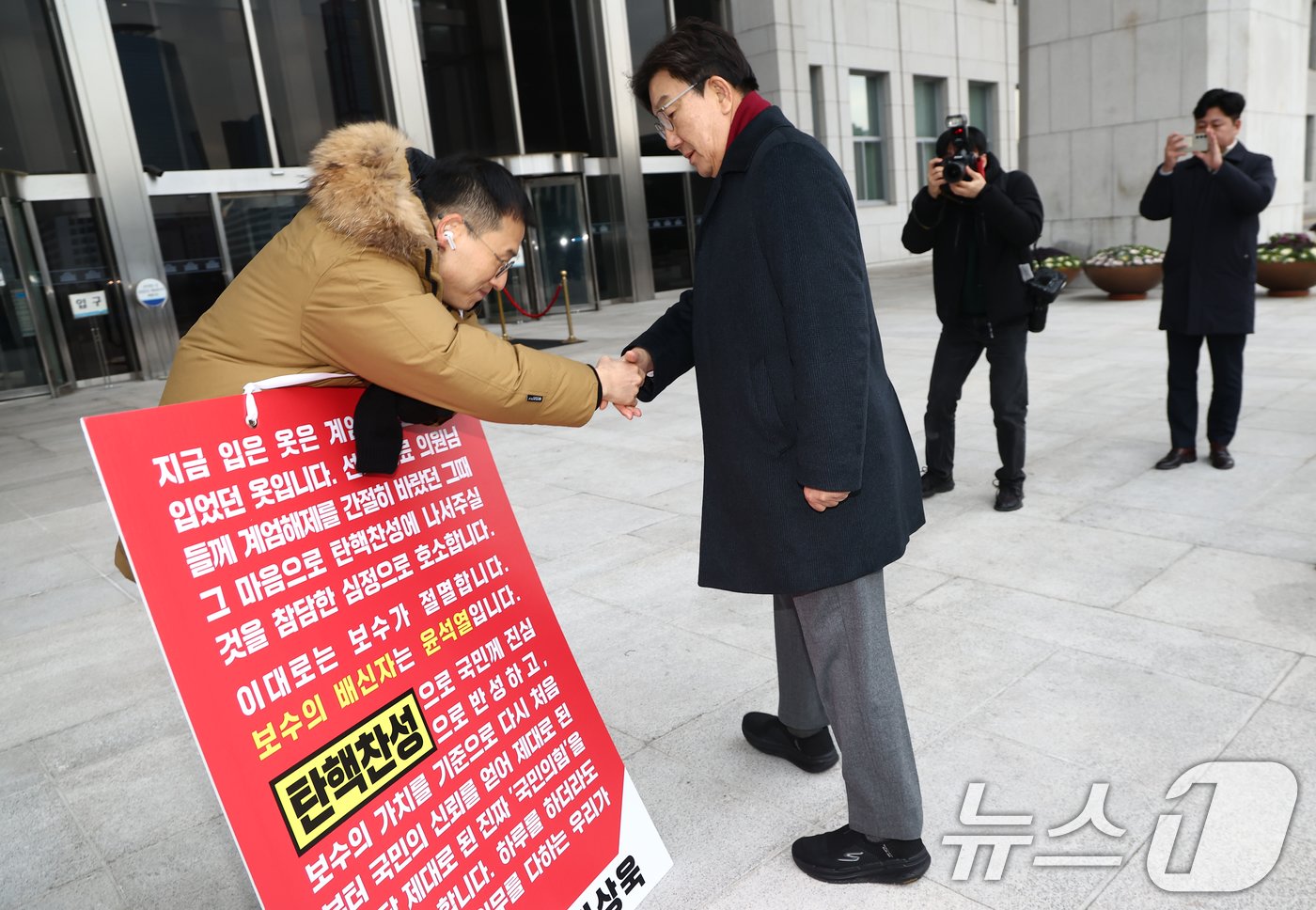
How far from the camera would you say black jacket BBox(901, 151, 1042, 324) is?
4.79m

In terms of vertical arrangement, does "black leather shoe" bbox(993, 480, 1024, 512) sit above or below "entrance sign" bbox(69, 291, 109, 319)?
below

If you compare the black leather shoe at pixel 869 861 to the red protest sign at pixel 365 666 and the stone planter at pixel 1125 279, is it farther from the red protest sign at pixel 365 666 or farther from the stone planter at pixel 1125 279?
the stone planter at pixel 1125 279

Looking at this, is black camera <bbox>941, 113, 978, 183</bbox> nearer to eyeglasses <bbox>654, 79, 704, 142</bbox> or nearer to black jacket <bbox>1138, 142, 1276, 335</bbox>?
black jacket <bbox>1138, 142, 1276, 335</bbox>

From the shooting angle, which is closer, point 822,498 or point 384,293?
point 384,293

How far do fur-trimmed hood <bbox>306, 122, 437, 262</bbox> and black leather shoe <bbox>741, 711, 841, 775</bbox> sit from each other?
73.8 inches

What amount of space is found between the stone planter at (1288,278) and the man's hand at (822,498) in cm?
1277

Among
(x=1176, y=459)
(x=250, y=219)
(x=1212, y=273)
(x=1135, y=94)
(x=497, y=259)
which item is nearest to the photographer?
(x=497, y=259)

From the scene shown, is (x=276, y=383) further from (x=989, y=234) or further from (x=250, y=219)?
(x=250, y=219)

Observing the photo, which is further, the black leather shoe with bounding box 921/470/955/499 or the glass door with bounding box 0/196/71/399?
the glass door with bounding box 0/196/71/399

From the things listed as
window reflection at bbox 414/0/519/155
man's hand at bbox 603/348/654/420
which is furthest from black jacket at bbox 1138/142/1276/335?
window reflection at bbox 414/0/519/155

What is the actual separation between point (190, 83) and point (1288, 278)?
16.1 m

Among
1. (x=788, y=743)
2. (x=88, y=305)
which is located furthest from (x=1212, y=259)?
(x=88, y=305)

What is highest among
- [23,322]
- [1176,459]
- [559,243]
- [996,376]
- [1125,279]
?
[559,243]

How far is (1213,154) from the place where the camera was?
522cm
